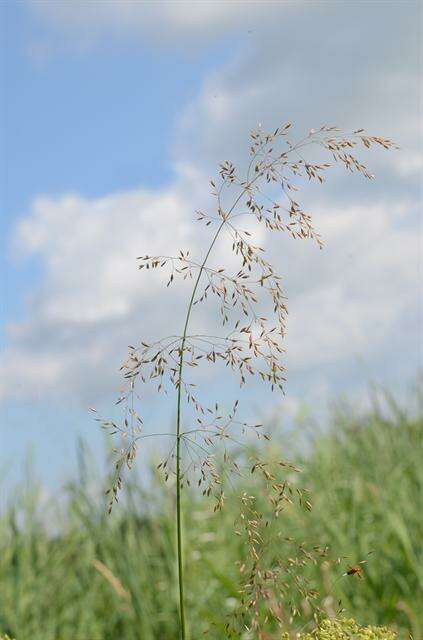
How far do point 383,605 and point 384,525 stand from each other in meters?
0.49

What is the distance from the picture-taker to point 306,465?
6.14m

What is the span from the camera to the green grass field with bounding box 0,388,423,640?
510cm

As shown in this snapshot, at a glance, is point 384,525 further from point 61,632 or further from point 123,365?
point 123,365

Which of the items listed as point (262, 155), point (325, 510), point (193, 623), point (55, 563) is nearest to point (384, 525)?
point (325, 510)

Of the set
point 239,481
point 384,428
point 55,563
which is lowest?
point 55,563

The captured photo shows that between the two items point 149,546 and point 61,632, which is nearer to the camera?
point 61,632

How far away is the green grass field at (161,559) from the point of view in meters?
5.10

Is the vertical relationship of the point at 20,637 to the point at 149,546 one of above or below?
below

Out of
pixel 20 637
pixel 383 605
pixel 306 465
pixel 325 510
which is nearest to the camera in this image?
pixel 20 637

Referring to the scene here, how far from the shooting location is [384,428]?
6895mm

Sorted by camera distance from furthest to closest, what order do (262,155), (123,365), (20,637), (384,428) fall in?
(384,428), (20,637), (262,155), (123,365)

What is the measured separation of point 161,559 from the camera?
5.43 m

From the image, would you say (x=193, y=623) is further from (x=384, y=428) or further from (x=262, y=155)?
(x=262, y=155)

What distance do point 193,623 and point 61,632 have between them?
2.36 feet
